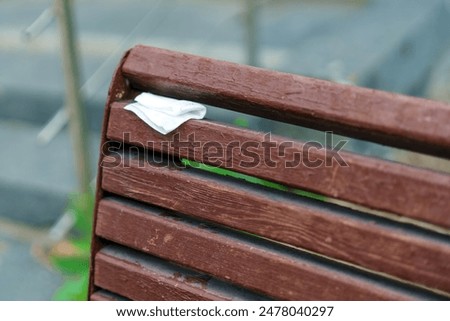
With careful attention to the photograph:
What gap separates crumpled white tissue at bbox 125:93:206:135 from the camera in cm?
113

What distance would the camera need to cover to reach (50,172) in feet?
9.96

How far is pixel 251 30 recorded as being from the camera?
123 inches

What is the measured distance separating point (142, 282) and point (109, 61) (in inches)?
88.6

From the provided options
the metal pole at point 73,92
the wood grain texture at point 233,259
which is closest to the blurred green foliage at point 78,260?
the metal pole at point 73,92

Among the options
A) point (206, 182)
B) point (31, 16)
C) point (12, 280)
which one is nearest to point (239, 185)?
point (206, 182)

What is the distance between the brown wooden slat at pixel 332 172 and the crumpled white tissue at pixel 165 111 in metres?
0.02

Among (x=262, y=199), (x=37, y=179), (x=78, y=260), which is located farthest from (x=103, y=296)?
(x=37, y=179)

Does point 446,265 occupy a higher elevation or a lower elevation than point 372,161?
lower

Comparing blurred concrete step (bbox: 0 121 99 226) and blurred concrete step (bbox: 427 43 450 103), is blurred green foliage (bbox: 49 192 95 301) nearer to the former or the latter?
blurred concrete step (bbox: 0 121 99 226)

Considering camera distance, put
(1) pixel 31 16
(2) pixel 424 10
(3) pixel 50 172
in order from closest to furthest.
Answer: (3) pixel 50 172 < (2) pixel 424 10 < (1) pixel 31 16

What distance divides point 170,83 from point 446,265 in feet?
1.80

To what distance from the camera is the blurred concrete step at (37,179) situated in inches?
115

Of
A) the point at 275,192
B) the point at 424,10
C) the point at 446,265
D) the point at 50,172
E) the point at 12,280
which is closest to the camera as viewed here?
the point at 446,265

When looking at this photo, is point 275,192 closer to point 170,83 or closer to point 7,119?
point 170,83
